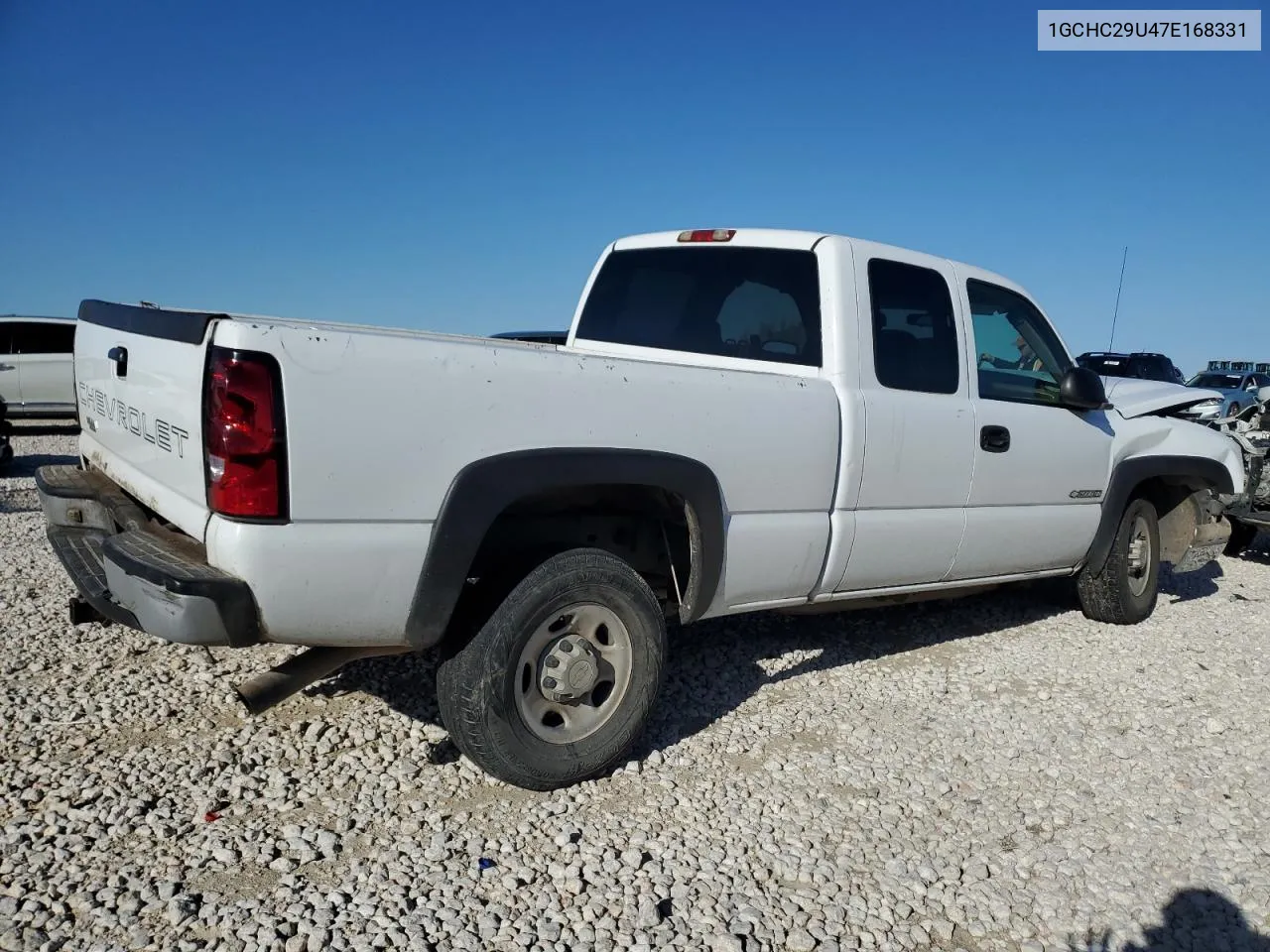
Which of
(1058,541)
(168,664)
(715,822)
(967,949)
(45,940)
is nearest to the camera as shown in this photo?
(45,940)

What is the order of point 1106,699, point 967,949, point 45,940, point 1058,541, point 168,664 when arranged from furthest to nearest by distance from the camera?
point 1058,541, point 1106,699, point 168,664, point 967,949, point 45,940

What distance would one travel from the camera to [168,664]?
4.27 m

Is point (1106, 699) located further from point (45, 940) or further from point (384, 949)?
point (45, 940)

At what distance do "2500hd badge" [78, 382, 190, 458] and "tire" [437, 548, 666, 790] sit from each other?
108 centimetres

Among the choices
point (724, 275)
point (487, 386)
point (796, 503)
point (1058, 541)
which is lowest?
point (1058, 541)

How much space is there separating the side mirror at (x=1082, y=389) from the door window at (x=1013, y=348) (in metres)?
0.17

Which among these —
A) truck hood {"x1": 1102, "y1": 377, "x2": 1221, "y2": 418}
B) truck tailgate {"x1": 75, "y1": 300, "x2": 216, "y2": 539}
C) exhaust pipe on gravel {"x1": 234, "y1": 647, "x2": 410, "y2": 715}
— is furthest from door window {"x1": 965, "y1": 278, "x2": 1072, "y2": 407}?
truck tailgate {"x1": 75, "y1": 300, "x2": 216, "y2": 539}

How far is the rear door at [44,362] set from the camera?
14695 millimetres

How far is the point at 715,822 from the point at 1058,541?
284 cm

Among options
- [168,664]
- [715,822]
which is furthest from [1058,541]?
[168,664]

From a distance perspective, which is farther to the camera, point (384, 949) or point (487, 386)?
point (487, 386)

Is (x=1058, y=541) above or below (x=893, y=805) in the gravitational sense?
above

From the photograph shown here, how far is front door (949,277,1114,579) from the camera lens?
4.59m

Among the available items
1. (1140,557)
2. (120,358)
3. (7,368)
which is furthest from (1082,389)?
(7,368)
